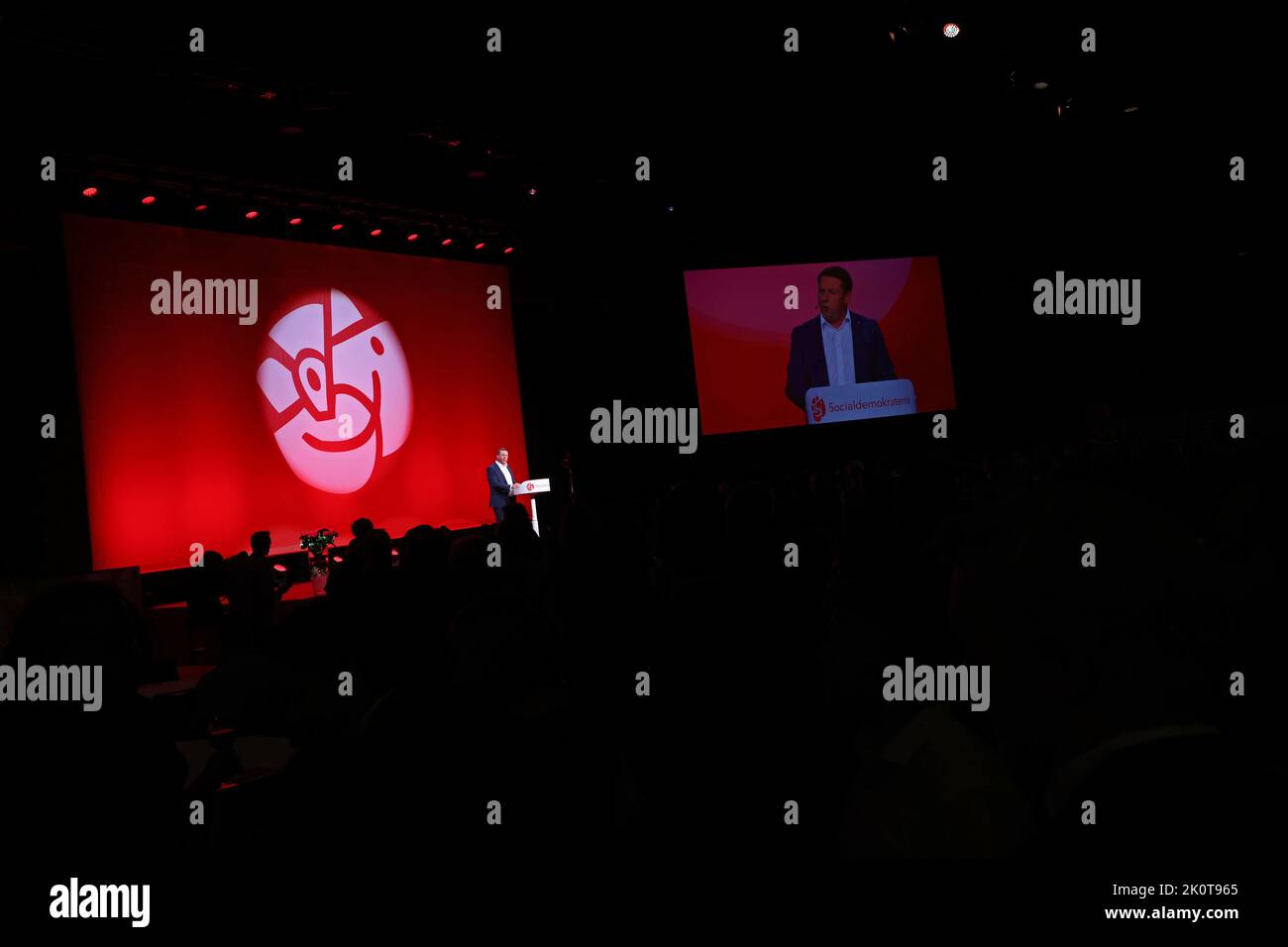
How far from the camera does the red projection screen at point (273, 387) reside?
8.48 m

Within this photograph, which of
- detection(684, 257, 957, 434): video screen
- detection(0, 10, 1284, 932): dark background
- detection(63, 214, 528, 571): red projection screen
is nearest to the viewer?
detection(0, 10, 1284, 932): dark background

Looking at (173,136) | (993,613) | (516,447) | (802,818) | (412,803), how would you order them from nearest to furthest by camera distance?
(993,613)
(412,803)
(802,818)
(173,136)
(516,447)

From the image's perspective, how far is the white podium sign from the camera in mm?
11297

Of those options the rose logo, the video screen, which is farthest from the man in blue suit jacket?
the rose logo

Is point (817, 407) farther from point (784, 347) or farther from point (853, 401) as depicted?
point (784, 347)

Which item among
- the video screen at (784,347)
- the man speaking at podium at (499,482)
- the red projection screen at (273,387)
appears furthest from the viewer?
the video screen at (784,347)

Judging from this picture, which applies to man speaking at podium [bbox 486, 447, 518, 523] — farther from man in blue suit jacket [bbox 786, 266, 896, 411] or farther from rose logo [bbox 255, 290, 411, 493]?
man in blue suit jacket [bbox 786, 266, 896, 411]

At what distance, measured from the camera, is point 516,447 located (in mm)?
12016

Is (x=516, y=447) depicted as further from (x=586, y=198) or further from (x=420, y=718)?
(x=420, y=718)

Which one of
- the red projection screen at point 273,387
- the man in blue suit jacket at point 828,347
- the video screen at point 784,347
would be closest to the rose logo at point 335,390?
the red projection screen at point 273,387

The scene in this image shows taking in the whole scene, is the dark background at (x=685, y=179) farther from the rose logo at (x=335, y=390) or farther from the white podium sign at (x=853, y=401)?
the rose logo at (x=335, y=390)

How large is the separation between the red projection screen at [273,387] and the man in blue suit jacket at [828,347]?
11.9 ft
